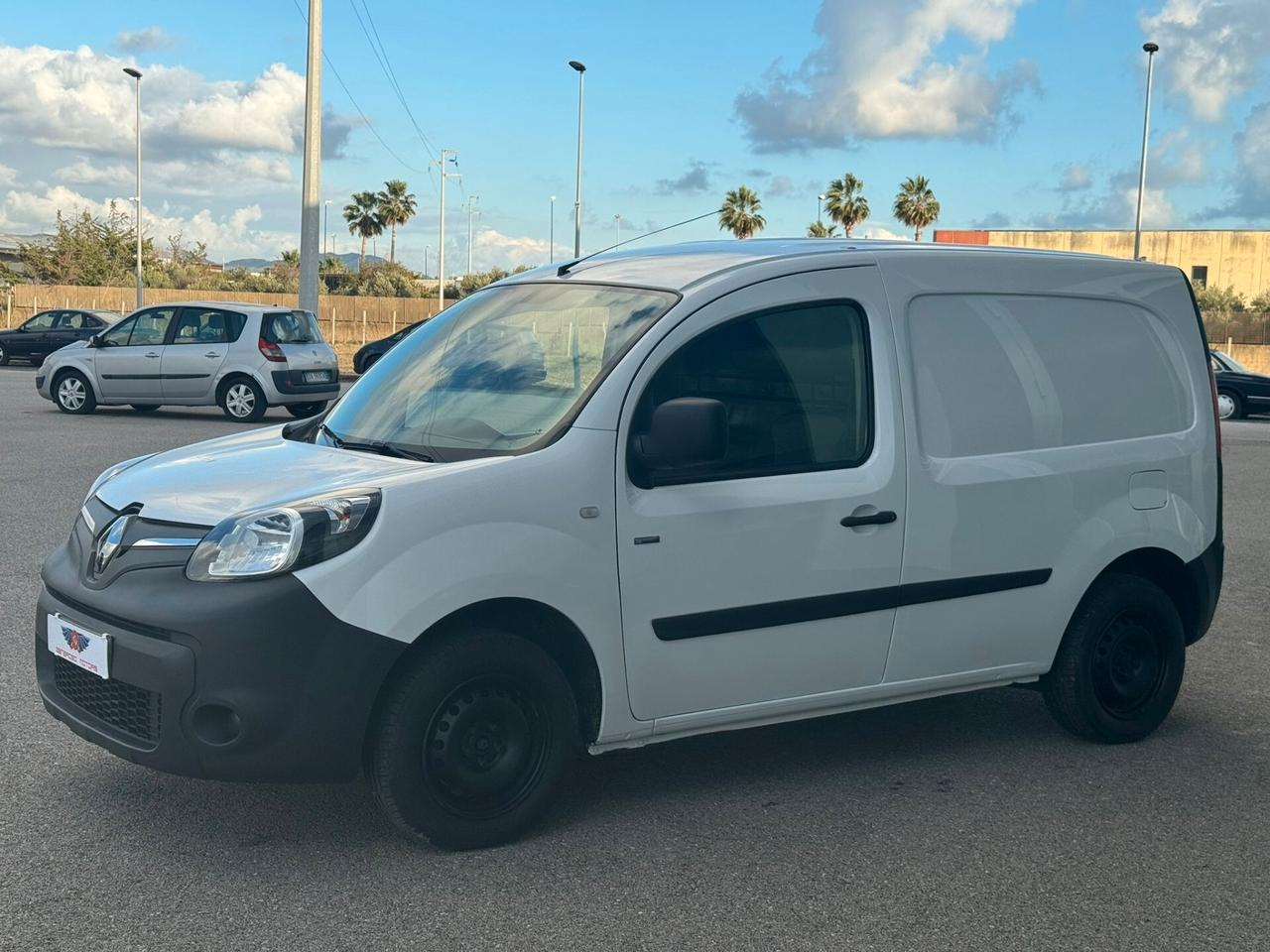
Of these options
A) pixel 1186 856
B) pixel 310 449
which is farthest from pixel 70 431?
pixel 1186 856

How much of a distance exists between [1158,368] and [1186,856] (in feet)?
6.49

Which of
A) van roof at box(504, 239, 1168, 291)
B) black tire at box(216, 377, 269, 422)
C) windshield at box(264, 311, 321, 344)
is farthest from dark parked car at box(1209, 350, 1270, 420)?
van roof at box(504, 239, 1168, 291)

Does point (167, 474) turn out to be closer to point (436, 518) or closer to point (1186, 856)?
point (436, 518)

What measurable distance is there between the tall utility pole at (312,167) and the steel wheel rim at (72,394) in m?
5.03

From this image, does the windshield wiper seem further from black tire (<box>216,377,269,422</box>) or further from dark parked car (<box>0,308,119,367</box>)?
dark parked car (<box>0,308,119,367</box>)

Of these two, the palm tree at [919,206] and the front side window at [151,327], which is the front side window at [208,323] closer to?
the front side window at [151,327]

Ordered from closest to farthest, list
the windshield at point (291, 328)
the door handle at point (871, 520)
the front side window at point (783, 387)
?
1. the front side window at point (783, 387)
2. the door handle at point (871, 520)
3. the windshield at point (291, 328)

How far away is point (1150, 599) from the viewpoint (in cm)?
523

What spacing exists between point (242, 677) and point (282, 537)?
0.37 meters

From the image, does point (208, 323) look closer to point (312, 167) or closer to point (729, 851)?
point (312, 167)

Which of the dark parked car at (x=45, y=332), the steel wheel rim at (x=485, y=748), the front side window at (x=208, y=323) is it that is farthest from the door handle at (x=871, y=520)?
the dark parked car at (x=45, y=332)

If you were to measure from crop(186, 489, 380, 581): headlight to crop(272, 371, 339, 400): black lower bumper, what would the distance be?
49.4 ft

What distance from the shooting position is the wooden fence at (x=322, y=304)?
5344 cm

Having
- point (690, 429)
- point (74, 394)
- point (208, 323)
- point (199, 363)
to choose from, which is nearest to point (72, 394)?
point (74, 394)
